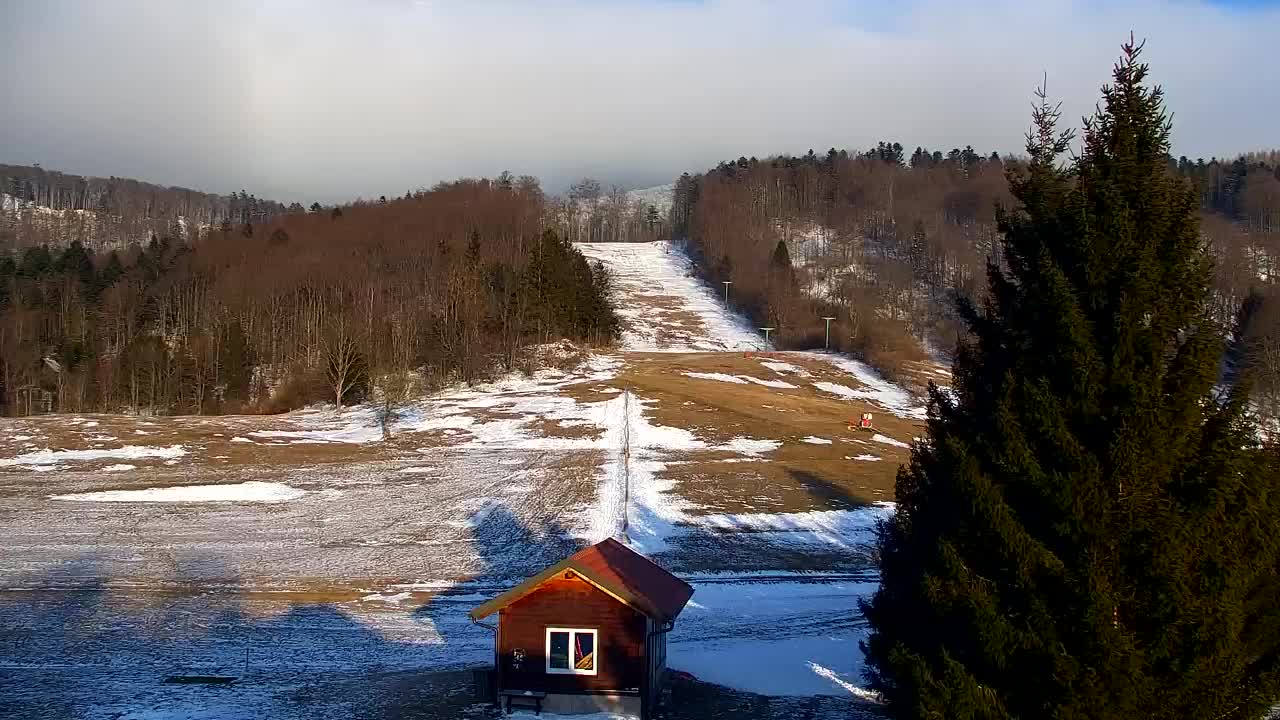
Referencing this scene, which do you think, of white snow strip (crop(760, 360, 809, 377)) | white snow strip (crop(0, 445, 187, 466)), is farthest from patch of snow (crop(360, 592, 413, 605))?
white snow strip (crop(760, 360, 809, 377))

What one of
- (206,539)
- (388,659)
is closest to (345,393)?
(206,539)

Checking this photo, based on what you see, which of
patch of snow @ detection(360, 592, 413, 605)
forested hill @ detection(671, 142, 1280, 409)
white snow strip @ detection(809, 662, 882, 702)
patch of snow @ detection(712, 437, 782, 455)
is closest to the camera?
white snow strip @ detection(809, 662, 882, 702)

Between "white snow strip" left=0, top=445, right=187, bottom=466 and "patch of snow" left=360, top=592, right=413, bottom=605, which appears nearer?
"patch of snow" left=360, top=592, right=413, bottom=605

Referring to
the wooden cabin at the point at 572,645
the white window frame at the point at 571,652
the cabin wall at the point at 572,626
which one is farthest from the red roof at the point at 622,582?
the white window frame at the point at 571,652

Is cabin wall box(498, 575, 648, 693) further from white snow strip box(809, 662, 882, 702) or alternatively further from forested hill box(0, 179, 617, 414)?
forested hill box(0, 179, 617, 414)

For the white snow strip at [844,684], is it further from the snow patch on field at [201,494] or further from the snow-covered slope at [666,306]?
the snow-covered slope at [666,306]
